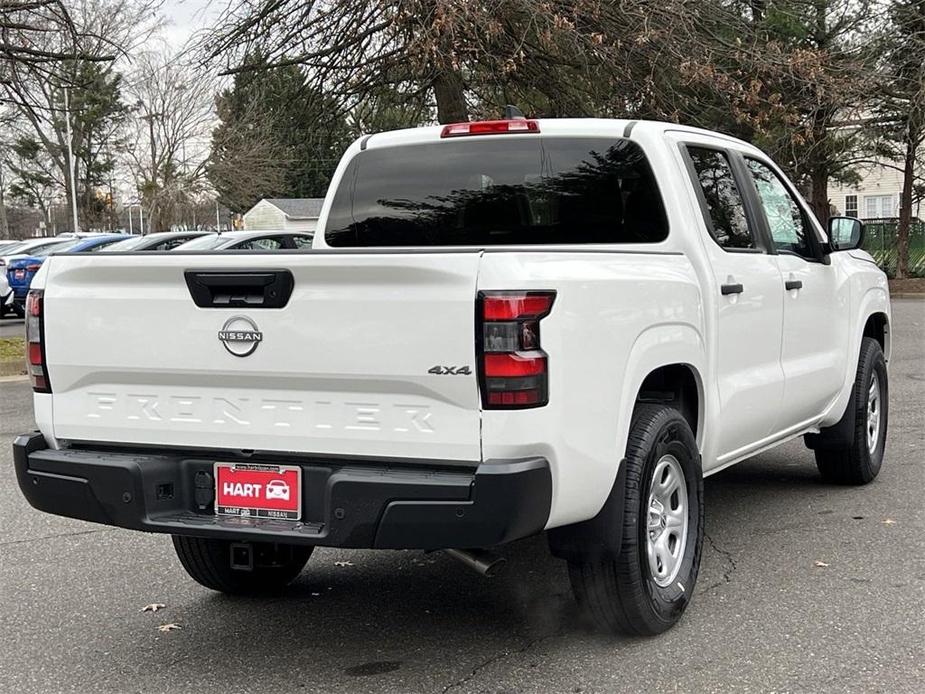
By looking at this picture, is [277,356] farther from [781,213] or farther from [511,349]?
[781,213]

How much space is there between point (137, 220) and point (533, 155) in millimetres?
99496

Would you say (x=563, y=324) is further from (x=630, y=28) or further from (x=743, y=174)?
(x=630, y=28)

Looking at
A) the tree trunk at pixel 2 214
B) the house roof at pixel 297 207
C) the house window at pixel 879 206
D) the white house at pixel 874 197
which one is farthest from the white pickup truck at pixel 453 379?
the tree trunk at pixel 2 214

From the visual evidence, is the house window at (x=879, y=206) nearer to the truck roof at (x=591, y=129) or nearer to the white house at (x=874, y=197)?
the white house at (x=874, y=197)

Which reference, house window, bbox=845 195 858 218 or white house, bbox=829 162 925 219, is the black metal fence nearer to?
white house, bbox=829 162 925 219

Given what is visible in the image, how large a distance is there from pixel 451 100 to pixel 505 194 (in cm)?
1197

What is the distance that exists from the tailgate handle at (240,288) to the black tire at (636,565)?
1.33 m

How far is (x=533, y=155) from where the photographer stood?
5.12m

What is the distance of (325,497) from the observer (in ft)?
11.9

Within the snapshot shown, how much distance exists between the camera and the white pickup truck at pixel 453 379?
11.5 feet

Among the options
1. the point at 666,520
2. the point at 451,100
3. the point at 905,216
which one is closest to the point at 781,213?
the point at 666,520

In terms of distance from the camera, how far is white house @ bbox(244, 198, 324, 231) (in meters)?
60.7

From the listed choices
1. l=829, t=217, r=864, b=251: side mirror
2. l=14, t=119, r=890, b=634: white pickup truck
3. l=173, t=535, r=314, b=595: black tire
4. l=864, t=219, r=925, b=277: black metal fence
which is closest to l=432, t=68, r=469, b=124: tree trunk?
l=829, t=217, r=864, b=251: side mirror

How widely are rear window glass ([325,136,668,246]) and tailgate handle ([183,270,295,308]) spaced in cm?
156
